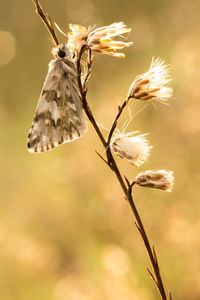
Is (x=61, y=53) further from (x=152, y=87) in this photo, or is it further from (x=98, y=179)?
(x=98, y=179)

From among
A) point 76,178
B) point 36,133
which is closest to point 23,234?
point 76,178

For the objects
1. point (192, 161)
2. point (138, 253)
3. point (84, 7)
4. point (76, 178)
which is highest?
point (84, 7)

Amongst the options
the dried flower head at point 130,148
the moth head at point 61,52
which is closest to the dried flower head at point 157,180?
the dried flower head at point 130,148

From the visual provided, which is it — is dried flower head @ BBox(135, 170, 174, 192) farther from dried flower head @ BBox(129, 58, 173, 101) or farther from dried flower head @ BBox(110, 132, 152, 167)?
dried flower head @ BBox(129, 58, 173, 101)

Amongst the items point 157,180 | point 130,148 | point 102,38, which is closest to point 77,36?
point 102,38

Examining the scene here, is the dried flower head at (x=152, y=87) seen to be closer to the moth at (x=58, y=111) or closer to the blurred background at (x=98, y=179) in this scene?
the moth at (x=58, y=111)

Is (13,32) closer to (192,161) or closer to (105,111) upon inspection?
(105,111)
